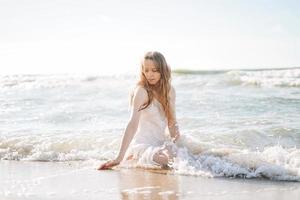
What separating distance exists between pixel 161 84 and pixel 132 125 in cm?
61

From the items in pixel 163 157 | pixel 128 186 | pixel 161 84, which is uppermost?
pixel 161 84

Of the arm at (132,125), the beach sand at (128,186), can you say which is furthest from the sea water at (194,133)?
the arm at (132,125)

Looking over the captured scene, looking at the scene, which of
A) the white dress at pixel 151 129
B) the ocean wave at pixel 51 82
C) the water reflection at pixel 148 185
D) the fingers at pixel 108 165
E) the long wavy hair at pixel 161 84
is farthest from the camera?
the ocean wave at pixel 51 82

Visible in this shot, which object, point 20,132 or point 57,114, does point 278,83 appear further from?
point 20,132

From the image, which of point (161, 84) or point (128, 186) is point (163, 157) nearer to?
point (161, 84)

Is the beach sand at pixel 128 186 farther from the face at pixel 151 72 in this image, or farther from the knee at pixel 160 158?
the face at pixel 151 72

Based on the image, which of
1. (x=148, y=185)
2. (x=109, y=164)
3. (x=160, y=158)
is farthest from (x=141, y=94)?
(x=148, y=185)

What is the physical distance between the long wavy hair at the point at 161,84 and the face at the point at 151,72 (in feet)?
0.10

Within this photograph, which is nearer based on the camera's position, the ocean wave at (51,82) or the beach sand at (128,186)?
the beach sand at (128,186)

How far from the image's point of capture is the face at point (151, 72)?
613cm

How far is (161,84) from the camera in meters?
6.29

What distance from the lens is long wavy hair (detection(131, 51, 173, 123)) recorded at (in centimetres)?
613

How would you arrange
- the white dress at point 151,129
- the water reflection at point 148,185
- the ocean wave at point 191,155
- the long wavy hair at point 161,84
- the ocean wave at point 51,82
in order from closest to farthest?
the water reflection at point 148,185
the ocean wave at point 191,155
the long wavy hair at point 161,84
the white dress at point 151,129
the ocean wave at point 51,82

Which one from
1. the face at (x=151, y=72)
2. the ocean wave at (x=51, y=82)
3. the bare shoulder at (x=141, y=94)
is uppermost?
the face at (x=151, y=72)
